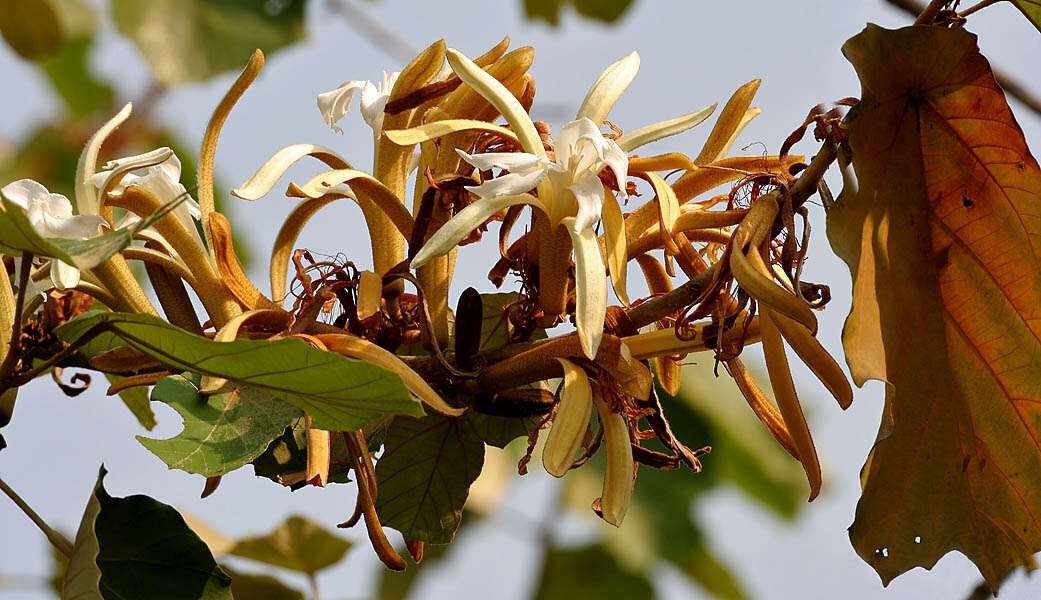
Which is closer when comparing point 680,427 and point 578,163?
point 578,163

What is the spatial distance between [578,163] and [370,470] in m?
0.26

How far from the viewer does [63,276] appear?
69cm

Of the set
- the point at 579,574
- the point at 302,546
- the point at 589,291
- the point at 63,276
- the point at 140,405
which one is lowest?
the point at 579,574

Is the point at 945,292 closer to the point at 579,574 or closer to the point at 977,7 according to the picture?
the point at 977,7

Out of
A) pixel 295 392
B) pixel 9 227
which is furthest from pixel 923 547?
pixel 9 227

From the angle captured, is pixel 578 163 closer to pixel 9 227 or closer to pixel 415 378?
pixel 415 378

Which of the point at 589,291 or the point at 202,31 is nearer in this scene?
the point at 589,291

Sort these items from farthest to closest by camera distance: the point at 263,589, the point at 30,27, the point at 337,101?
1. the point at 30,27
2. the point at 263,589
3. the point at 337,101

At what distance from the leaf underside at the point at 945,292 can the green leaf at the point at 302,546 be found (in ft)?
2.57

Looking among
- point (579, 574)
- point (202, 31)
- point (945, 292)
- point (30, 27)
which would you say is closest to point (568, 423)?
point (945, 292)

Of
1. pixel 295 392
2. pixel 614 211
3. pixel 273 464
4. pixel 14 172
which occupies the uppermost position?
pixel 614 211

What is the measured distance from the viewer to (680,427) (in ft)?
6.11

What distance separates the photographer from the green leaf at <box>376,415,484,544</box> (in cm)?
88

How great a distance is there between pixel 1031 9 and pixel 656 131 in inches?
11.2
